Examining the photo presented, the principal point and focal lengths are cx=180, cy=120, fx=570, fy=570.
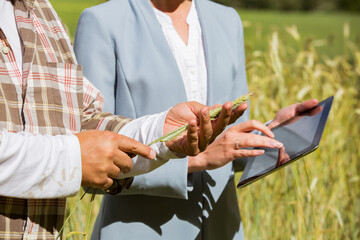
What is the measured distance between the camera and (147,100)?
4.75ft

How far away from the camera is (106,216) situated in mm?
1461

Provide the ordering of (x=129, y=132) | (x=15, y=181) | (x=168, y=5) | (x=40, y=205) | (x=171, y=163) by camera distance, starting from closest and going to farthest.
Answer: (x=15, y=181)
(x=40, y=205)
(x=129, y=132)
(x=171, y=163)
(x=168, y=5)

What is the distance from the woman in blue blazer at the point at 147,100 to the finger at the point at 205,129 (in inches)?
8.9

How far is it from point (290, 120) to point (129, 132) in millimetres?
430

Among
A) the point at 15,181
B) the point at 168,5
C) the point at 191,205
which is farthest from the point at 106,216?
the point at 168,5

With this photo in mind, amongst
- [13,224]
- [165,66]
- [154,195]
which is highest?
[165,66]

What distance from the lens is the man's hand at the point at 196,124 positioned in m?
1.09

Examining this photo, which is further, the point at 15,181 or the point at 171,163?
the point at 171,163

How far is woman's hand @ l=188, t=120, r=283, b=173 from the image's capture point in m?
1.27

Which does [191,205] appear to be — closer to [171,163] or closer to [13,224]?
[171,163]

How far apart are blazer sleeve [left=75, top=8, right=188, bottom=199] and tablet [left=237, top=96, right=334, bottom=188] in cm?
17

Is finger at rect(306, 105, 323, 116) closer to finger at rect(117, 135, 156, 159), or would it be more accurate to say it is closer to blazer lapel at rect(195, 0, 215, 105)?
blazer lapel at rect(195, 0, 215, 105)

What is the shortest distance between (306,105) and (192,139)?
1.43 feet

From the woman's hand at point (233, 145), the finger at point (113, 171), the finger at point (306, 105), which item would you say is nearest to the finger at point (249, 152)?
the woman's hand at point (233, 145)
